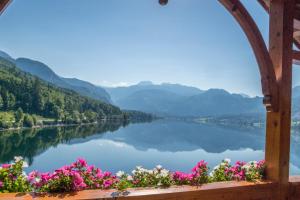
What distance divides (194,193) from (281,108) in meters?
1.12

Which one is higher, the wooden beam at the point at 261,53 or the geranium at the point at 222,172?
the wooden beam at the point at 261,53

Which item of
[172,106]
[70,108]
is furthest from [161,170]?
[172,106]

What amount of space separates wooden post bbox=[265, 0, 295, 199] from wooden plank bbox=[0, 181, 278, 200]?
14 cm

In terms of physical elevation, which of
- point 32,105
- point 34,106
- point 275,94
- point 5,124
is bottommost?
point 5,124

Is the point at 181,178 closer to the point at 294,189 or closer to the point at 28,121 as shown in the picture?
the point at 294,189

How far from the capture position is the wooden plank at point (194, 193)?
190 centimetres

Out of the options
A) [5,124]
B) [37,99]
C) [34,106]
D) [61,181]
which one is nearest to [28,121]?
[34,106]

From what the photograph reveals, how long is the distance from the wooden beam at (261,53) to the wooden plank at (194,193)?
75cm

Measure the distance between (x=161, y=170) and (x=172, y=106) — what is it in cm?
17088

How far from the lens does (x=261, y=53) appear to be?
8.14 feet

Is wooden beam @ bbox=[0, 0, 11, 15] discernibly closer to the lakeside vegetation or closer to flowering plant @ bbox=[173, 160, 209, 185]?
flowering plant @ bbox=[173, 160, 209, 185]

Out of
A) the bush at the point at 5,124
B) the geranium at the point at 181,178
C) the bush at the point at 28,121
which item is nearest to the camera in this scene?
the geranium at the point at 181,178

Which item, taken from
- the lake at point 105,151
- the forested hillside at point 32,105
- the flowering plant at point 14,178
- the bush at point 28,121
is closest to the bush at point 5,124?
the forested hillside at point 32,105

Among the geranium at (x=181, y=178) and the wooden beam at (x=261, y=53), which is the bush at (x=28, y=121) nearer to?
the geranium at (x=181, y=178)
